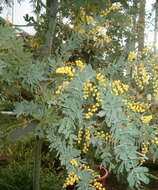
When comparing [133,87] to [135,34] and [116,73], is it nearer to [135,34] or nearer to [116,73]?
[116,73]

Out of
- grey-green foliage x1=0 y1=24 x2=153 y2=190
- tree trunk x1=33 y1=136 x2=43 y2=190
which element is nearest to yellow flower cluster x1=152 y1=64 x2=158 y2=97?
grey-green foliage x1=0 y1=24 x2=153 y2=190

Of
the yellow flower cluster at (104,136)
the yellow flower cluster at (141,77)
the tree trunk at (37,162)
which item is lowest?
the tree trunk at (37,162)

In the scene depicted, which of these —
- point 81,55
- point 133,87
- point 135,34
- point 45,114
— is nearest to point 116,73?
point 133,87

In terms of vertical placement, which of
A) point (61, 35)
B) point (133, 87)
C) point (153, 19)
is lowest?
point (133, 87)

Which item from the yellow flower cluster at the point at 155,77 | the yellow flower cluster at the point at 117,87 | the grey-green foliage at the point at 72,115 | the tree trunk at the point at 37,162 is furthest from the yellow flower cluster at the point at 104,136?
the tree trunk at the point at 37,162

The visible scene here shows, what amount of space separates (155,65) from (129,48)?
254 millimetres

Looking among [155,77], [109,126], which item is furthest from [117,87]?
[155,77]

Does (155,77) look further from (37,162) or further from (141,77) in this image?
(37,162)

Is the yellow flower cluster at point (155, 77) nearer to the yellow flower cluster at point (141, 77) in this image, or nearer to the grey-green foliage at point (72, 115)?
the yellow flower cluster at point (141, 77)

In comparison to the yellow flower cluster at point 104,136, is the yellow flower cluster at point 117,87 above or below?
above

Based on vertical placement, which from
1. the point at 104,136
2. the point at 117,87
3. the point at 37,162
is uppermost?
the point at 117,87

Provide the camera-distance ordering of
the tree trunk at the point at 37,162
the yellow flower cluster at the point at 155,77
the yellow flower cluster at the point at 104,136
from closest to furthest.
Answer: the yellow flower cluster at the point at 104,136 < the yellow flower cluster at the point at 155,77 < the tree trunk at the point at 37,162

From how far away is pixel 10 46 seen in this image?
0.92 meters

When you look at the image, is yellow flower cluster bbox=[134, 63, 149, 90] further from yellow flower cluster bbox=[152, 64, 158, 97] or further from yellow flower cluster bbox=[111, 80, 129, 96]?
yellow flower cluster bbox=[111, 80, 129, 96]
